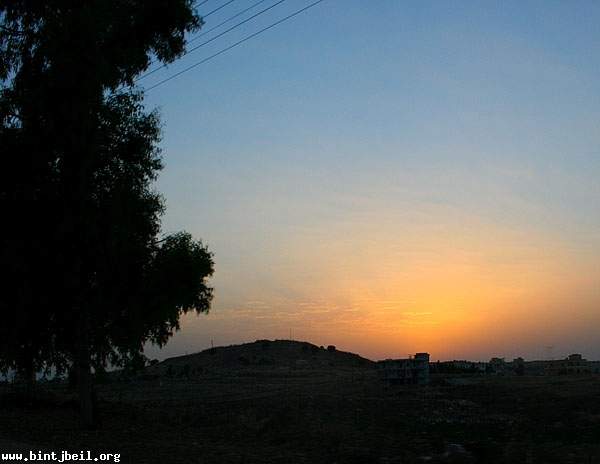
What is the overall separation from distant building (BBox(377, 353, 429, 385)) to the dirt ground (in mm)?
10123

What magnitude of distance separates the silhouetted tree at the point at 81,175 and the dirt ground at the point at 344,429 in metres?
3.88

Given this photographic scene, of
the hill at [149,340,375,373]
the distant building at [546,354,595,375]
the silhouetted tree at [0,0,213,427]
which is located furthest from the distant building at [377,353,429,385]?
the hill at [149,340,375,373]

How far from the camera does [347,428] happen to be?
81.4ft

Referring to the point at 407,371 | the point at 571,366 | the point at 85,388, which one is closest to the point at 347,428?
the point at 85,388

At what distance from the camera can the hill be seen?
101125 millimetres

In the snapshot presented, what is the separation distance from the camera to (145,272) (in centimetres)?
2608

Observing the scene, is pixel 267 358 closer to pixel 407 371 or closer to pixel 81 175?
pixel 407 371

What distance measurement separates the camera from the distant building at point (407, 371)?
52.9 metres

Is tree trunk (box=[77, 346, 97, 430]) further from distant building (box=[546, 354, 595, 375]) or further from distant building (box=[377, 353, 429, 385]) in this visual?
distant building (box=[546, 354, 595, 375])

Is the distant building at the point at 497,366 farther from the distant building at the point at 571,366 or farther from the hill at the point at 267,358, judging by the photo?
the hill at the point at 267,358

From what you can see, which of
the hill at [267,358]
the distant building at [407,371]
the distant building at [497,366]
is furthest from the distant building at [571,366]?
the hill at [267,358]

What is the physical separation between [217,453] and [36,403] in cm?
1966

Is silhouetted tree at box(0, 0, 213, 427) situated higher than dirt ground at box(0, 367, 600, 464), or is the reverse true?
silhouetted tree at box(0, 0, 213, 427)

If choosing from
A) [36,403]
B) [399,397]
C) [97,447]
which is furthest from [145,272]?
[399,397]
